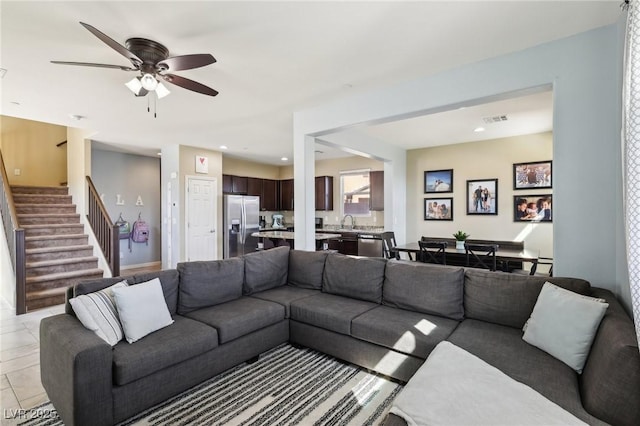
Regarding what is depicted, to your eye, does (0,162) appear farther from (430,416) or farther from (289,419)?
(430,416)

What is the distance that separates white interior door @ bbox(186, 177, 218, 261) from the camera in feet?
21.6

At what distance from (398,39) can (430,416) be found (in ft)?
8.41

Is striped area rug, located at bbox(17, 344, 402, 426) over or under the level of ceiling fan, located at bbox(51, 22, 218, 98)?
under

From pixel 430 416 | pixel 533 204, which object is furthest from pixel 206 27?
pixel 533 204

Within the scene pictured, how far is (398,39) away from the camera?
8.13ft

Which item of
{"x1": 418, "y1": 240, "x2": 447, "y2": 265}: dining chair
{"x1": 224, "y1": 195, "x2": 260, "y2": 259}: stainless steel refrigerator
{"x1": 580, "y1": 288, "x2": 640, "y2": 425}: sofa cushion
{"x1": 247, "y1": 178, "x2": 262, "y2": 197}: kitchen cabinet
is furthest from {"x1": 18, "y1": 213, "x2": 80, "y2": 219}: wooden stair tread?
{"x1": 580, "y1": 288, "x2": 640, "y2": 425}: sofa cushion

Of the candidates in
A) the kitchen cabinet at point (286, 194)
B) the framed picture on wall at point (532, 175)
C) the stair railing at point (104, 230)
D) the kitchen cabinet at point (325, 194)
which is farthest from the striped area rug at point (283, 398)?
the kitchen cabinet at point (286, 194)

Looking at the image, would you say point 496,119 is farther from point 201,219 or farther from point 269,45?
point 201,219

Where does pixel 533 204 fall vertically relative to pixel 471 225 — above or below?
above

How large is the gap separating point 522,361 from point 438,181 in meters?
4.83

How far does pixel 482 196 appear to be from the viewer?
5711 mm

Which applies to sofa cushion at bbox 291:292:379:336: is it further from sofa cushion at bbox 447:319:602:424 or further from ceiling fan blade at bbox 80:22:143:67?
ceiling fan blade at bbox 80:22:143:67

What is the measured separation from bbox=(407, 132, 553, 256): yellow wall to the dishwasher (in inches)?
31.6

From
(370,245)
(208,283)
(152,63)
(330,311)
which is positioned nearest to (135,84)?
(152,63)
